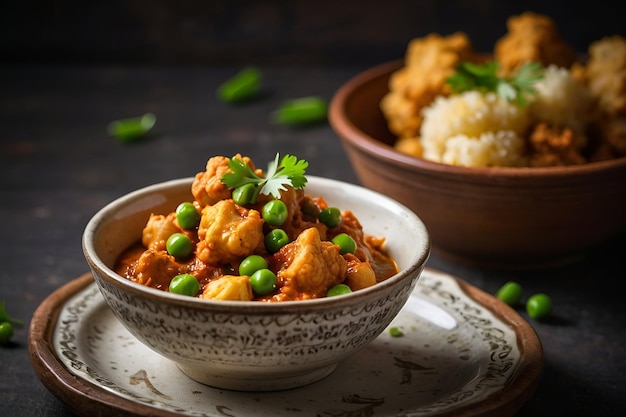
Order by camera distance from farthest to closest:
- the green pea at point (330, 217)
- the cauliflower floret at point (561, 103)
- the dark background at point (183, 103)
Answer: the cauliflower floret at point (561, 103)
the dark background at point (183, 103)
the green pea at point (330, 217)

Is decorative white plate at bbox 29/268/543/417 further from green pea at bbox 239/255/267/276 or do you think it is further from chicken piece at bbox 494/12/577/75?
chicken piece at bbox 494/12/577/75

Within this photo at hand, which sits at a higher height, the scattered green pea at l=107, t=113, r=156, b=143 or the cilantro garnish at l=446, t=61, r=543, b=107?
the cilantro garnish at l=446, t=61, r=543, b=107

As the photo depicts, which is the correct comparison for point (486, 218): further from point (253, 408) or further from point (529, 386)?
point (253, 408)

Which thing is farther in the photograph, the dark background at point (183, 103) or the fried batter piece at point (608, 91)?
the fried batter piece at point (608, 91)

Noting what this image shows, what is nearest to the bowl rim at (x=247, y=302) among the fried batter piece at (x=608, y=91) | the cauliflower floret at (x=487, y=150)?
the cauliflower floret at (x=487, y=150)

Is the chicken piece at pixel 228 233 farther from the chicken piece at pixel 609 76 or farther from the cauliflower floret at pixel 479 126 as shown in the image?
the chicken piece at pixel 609 76

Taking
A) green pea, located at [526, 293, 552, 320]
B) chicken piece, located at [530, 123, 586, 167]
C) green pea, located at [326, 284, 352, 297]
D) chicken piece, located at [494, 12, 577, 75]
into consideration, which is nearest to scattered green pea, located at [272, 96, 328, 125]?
chicken piece, located at [494, 12, 577, 75]

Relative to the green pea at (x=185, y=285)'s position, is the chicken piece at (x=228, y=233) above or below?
above
